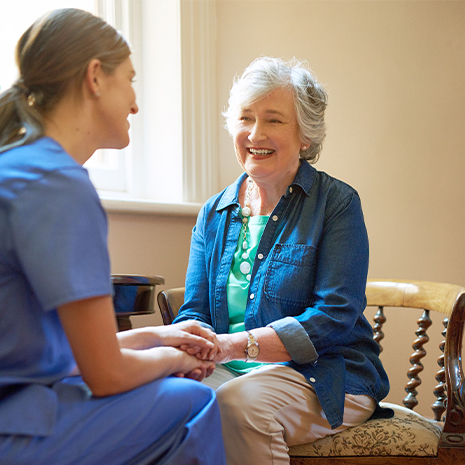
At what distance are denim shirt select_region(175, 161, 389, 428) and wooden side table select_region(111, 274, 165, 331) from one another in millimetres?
143

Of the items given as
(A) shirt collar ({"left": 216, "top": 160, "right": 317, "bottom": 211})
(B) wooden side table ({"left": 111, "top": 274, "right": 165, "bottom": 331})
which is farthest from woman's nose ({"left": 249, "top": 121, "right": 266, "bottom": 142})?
(B) wooden side table ({"left": 111, "top": 274, "right": 165, "bottom": 331})

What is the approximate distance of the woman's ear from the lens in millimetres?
897

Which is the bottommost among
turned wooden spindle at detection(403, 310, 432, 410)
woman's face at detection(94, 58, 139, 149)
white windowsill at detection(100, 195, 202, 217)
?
turned wooden spindle at detection(403, 310, 432, 410)

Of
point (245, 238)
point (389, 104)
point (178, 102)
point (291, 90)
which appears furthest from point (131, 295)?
point (389, 104)

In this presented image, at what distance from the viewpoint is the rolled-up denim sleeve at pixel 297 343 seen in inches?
50.4

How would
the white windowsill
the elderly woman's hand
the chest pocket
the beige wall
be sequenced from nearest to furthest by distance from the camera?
the elderly woman's hand → the chest pocket → the white windowsill → the beige wall

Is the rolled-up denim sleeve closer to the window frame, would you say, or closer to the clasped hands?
the clasped hands

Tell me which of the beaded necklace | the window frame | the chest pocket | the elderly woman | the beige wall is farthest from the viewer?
the beige wall

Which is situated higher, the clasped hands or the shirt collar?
the shirt collar

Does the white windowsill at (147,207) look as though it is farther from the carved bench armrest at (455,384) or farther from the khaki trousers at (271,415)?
the carved bench armrest at (455,384)

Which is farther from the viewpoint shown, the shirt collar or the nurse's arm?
the shirt collar

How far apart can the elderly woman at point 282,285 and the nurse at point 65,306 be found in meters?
0.37

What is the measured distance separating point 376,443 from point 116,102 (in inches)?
38.4

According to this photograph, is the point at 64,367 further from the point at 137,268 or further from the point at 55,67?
the point at 137,268
